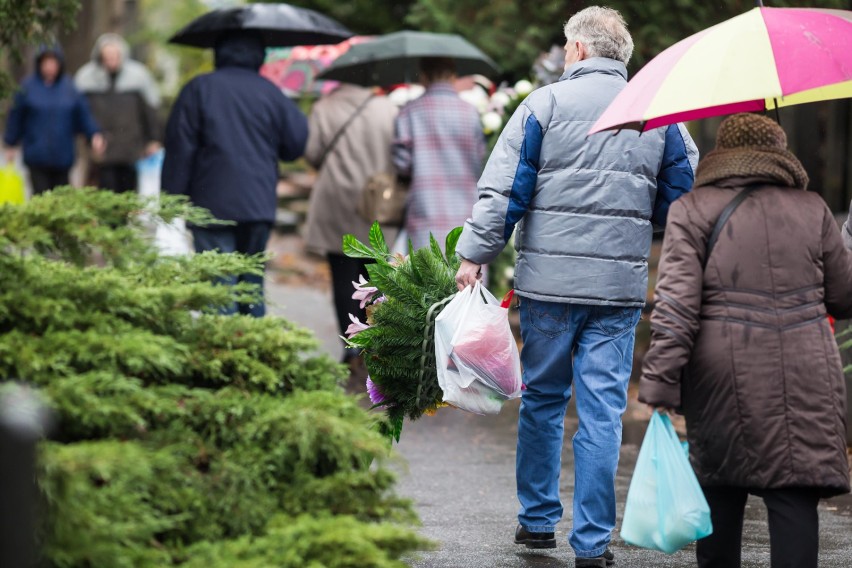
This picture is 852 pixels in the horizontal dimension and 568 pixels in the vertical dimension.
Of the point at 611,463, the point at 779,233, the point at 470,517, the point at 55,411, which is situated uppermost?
the point at 779,233

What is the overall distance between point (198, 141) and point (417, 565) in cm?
380

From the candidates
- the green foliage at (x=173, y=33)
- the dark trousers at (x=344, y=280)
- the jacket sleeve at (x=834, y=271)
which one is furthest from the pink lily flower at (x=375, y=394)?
the green foliage at (x=173, y=33)

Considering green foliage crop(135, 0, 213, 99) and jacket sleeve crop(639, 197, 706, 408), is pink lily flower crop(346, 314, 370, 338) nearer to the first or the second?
jacket sleeve crop(639, 197, 706, 408)

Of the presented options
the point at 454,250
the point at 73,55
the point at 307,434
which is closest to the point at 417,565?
the point at 454,250

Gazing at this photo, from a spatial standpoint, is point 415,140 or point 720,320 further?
point 415,140

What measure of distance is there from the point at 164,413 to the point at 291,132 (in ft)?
17.3

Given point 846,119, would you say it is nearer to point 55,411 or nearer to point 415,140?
point 415,140

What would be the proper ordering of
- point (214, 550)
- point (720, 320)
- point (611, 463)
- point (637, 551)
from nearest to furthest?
1. point (214, 550)
2. point (720, 320)
3. point (611, 463)
4. point (637, 551)

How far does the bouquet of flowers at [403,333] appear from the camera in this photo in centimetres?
499

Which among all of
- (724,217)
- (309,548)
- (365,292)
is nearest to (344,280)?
(365,292)

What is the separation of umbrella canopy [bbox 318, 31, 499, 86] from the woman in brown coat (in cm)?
528

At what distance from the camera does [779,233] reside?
13.6ft

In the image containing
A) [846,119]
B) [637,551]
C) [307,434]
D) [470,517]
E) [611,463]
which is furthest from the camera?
[846,119]

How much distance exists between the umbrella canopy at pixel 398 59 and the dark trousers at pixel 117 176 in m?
4.84
